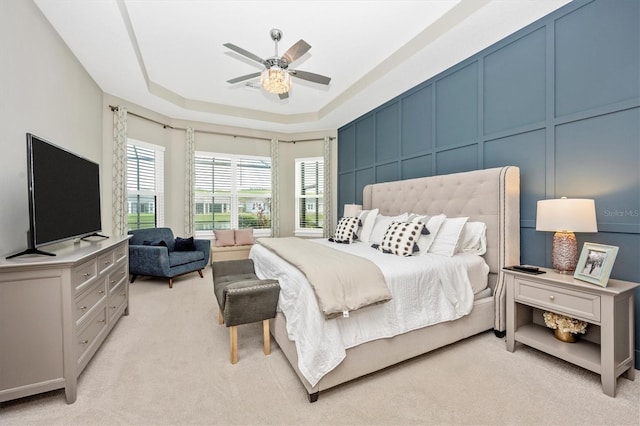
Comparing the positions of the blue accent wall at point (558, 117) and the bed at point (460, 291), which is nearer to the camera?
the bed at point (460, 291)

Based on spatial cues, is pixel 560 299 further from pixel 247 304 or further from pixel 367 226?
pixel 247 304

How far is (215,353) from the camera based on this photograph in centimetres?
240

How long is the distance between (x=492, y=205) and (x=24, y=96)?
14.7 feet

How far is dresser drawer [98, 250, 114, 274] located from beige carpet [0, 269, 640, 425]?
714 mm

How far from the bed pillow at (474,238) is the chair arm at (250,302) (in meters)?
2.07

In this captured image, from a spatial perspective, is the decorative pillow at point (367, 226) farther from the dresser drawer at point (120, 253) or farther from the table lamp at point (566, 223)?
the dresser drawer at point (120, 253)

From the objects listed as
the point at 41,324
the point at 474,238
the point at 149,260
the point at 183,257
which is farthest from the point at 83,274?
the point at 474,238

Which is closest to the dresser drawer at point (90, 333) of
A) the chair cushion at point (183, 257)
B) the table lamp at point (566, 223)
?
the chair cushion at point (183, 257)

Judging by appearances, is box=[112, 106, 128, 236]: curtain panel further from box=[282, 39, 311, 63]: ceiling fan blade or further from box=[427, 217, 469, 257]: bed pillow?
box=[427, 217, 469, 257]: bed pillow

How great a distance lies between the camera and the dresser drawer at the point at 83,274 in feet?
6.21

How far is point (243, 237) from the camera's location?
5.97 metres

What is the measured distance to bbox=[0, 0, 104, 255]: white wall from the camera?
2.13 meters

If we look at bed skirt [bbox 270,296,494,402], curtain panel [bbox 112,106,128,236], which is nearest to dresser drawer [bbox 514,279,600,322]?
bed skirt [bbox 270,296,494,402]

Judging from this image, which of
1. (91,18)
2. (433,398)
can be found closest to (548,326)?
(433,398)
